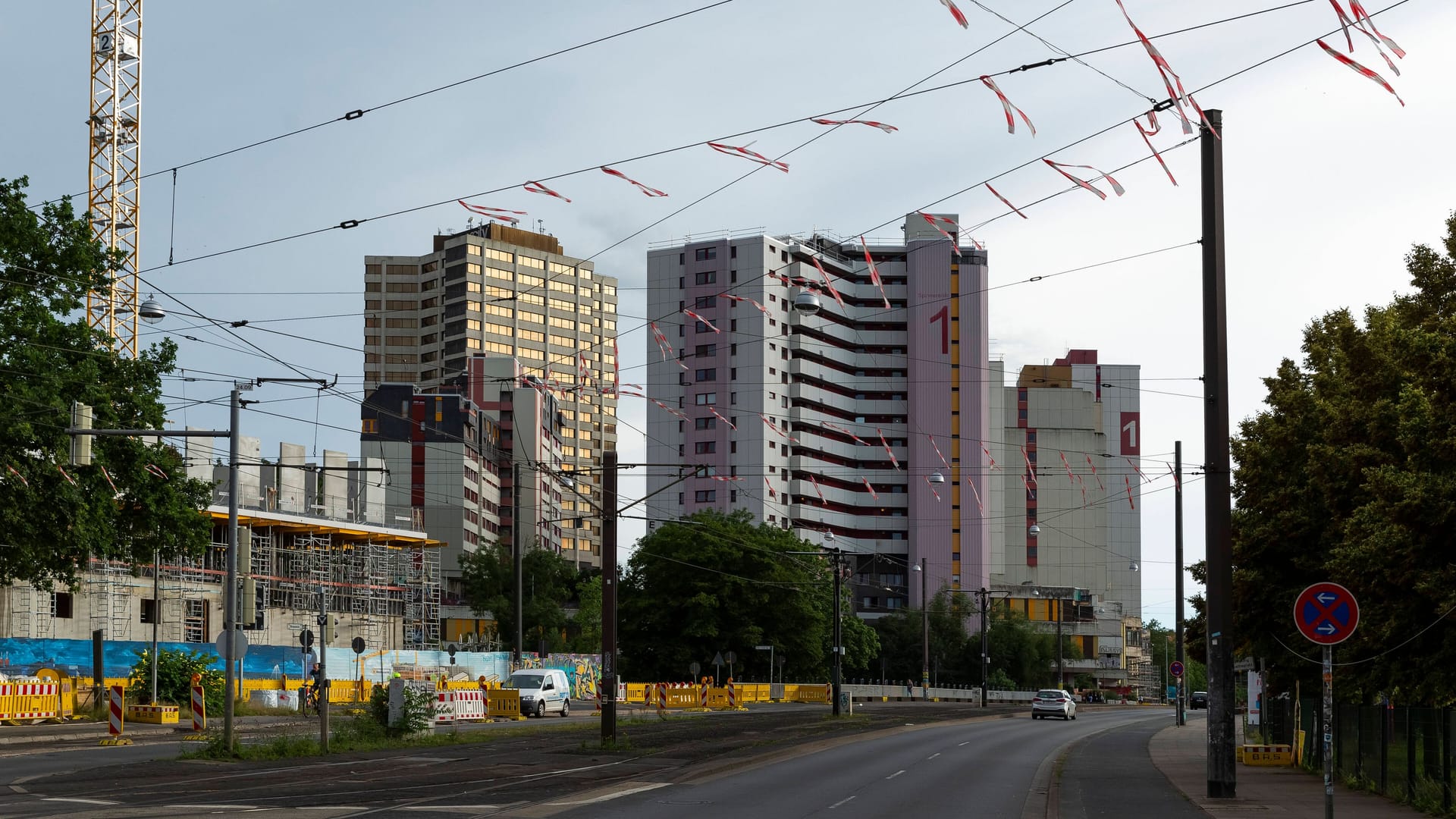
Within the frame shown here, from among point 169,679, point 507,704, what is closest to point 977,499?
point 507,704

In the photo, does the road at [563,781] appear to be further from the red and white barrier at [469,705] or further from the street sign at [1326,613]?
the red and white barrier at [469,705]

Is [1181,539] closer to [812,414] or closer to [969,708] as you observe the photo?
[969,708]

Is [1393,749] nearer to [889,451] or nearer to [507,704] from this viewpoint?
[507,704]

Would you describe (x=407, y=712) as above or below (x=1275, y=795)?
below

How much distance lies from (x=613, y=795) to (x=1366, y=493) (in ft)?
46.3

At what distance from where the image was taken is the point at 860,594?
5969 inches

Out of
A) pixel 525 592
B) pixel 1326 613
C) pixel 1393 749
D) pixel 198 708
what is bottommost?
pixel 525 592

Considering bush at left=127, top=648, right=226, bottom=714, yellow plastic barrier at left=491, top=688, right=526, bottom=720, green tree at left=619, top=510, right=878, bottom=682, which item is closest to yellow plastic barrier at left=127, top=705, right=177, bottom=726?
bush at left=127, top=648, right=226, bottom=714

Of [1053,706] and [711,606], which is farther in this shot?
[711,606]

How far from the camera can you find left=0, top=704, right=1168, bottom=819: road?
2017 centimetres

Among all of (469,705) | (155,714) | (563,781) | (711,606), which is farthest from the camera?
(711,606)

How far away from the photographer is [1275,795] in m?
24.4

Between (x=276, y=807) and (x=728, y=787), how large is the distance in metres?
8.12

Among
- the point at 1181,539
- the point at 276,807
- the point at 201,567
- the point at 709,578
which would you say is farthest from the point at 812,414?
the point at 276,807
